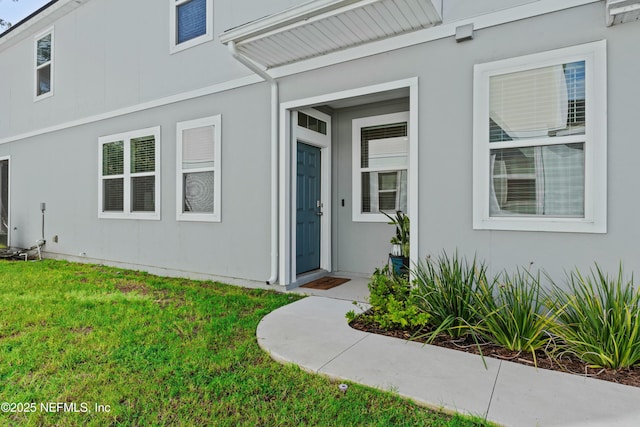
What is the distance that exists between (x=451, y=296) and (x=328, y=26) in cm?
303

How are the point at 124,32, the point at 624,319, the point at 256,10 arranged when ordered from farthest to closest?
the point at 124,32, the point at 256,10, the point at 624,319

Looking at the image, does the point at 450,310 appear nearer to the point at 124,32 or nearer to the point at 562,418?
the point at 562,418

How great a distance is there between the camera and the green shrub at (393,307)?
3330mm

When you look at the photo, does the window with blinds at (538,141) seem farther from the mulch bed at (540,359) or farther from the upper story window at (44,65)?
the upper story window at (44,65)

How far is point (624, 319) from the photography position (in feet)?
8.75

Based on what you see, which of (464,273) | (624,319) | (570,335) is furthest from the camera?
(464,273)

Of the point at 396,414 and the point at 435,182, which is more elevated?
the point at 435,182

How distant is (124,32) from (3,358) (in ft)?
20.0

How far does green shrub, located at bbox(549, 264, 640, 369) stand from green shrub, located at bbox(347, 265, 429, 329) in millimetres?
1102

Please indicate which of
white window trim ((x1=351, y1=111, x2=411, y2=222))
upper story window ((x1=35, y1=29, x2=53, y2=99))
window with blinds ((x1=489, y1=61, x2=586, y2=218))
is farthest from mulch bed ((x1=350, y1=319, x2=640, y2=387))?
upper story window ((x1=35, y1=29, x2=53, y2=99))

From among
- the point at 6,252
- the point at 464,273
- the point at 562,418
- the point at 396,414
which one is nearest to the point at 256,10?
the point at 464,273

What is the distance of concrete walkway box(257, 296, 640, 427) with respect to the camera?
6.81ft

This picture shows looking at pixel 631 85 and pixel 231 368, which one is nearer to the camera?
pixel 231 368

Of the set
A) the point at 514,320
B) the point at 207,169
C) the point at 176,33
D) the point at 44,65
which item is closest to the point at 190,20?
the point at 176,33
